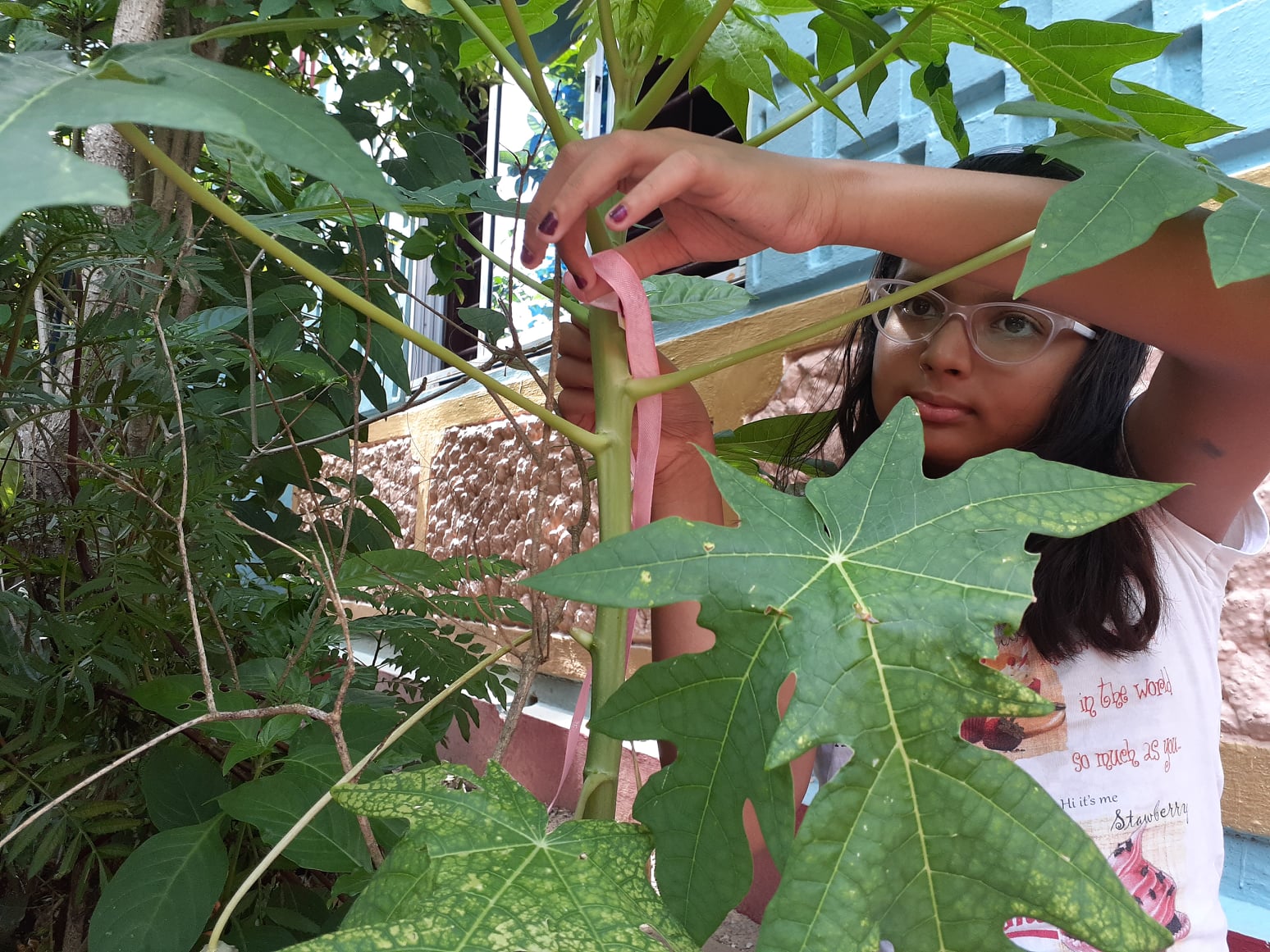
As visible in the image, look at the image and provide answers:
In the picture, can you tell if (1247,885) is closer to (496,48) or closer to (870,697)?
(870,697)

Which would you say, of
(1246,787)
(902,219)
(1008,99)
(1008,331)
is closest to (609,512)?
(902,219)

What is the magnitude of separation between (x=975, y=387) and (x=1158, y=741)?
0.39 m

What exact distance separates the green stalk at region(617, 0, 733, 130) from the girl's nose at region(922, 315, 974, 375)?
44 cm

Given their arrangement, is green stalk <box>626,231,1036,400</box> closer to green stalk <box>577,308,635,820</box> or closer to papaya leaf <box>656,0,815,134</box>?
green stalk <box>577,308,635,820</box>

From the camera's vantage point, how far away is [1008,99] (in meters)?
1.71

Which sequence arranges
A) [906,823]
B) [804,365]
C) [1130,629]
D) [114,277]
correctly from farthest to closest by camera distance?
[804,365] < [1130,629] < [114,277] < [906,823]

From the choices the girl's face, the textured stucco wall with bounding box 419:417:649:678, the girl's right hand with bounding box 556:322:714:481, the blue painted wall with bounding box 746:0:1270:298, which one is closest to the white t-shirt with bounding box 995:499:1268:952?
the girl's face

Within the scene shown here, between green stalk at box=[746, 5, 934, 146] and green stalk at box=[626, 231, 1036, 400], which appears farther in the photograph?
green stalk at box=[746, 5, 934, 146]

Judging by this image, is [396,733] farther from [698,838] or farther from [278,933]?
[278,933]

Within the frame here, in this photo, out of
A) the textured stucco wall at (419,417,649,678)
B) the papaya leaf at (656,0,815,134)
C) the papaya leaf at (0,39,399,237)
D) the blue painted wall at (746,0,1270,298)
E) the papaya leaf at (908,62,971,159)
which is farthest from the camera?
the textured stucco wall at (419,417,649,678)

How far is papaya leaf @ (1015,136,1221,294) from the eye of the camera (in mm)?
331

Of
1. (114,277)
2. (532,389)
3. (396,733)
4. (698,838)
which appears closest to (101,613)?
(114,277)

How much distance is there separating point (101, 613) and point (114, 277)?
0.79 ft

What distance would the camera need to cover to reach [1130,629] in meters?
0.86
